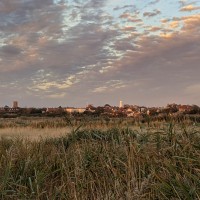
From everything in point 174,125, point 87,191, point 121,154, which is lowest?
point 87,191

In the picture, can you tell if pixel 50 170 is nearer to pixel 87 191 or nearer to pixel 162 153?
pixel 87 191

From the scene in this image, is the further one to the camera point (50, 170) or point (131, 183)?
point (50, 170)

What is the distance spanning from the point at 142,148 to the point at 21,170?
2.15 m

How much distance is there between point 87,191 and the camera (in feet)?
18.1

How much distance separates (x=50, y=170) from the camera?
21.8 feet

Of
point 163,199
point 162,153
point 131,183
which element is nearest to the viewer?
point 163,199

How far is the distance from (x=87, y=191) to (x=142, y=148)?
1.27m

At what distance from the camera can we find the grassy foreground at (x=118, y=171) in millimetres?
4867

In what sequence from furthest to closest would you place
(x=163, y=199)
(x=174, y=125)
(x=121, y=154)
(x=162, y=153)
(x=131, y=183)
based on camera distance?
1. (x=174, y=125)
2. (x=121, y=154)
3. (x=162, y=153)
4. (x=131, y=183)
5. (x=163, y=199)

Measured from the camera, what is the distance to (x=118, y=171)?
566 centimetres

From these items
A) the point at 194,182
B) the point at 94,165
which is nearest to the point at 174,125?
the point at 94,165

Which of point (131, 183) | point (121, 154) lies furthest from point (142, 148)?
point (131, 183)

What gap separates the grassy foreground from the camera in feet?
16.0

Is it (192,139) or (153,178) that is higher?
(192,139)
